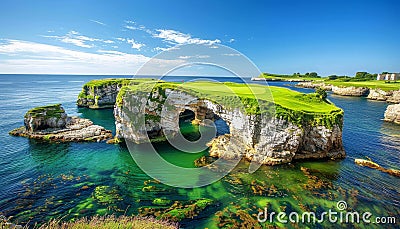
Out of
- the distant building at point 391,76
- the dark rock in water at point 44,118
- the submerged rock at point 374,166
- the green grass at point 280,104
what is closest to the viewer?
the submerged rock at point 374,166

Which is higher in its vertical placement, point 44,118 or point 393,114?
point 393,114

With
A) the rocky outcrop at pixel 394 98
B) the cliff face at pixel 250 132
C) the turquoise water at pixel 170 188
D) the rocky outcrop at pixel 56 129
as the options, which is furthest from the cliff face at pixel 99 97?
the rocky outcrop at pixel 394 98

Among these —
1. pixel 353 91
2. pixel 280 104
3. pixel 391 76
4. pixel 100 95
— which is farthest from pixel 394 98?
pixel 100 95

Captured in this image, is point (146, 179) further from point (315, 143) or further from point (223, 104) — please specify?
point (315, 143)

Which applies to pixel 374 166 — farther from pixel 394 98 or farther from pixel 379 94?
pixel 379 94

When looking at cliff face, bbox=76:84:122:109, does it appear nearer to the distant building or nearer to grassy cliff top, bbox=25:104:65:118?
grassy cliff top, bbox=25:104:65:118

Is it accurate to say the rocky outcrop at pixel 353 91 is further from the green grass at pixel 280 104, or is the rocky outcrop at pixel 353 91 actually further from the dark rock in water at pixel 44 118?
the dark rock in water at pixel 44 118
